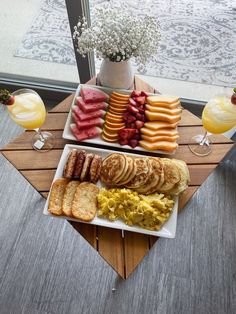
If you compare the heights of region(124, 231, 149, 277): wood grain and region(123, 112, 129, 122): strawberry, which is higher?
region(123, 112, 129, 122): strawberry

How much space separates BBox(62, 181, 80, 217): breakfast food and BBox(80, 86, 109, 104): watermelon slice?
1.17 feet

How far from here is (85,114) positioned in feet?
3.88

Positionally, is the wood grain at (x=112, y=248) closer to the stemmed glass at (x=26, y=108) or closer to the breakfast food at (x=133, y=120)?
the breakfast food at (x=133, y=120)

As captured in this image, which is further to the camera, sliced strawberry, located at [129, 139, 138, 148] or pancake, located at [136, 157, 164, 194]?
sliced strawberry, located at [129, 139, 138, 148]

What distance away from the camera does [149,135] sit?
1.14 m

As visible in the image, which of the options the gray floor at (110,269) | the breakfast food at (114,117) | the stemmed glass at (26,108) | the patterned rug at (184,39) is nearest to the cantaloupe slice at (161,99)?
the breakfast food at (114,117)

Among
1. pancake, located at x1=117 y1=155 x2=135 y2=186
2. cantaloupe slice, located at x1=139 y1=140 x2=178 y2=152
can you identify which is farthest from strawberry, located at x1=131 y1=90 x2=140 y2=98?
pancake, located at x1=117 y1=155 x2=135 y2=186

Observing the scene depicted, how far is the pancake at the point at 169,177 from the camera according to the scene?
102 cm

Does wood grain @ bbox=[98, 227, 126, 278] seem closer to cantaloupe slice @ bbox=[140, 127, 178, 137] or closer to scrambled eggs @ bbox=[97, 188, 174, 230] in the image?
scrambled eggs @ bbox=[97, 188, 174, 230]

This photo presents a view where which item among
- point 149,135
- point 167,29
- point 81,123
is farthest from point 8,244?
point 167,29

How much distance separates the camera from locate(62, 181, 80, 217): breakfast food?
101 cm

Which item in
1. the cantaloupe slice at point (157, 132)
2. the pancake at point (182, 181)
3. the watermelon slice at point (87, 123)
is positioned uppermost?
the watermelon slice at point (87, 123)

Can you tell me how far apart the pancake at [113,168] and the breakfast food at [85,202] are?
0.06m

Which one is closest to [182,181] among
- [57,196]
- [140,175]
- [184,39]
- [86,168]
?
[140,175]
